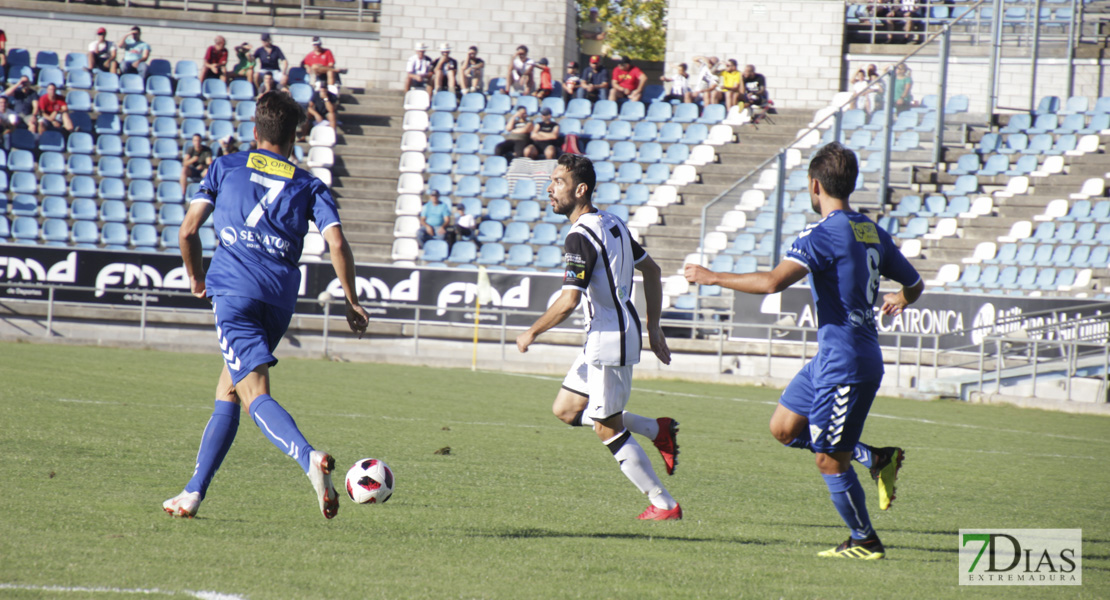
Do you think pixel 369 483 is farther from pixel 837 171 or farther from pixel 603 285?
pixel 837 171

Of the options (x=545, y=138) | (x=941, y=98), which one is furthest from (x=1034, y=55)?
(x=545, y=138)

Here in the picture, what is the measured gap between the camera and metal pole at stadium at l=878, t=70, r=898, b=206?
64.5 feet

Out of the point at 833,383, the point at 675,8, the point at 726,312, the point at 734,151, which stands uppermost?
the point at 675,8

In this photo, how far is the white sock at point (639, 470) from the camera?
5.66 m

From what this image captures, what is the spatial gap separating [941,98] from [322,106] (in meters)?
13.5

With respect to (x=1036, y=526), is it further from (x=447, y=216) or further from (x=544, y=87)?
(x=544, y=87)

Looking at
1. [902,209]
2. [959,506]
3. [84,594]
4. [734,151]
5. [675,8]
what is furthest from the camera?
[675,8]

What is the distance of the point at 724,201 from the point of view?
722 inches

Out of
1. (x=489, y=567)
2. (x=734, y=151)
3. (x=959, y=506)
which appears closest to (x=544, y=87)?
(x=734, y=151)

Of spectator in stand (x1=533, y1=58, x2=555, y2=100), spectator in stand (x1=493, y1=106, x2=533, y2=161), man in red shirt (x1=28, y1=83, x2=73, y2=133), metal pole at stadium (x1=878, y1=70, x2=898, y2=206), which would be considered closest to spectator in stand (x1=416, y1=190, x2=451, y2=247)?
spectator in stand (x1=493, y1=106, x2=533, y2=161)

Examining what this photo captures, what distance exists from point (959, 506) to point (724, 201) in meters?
12.0

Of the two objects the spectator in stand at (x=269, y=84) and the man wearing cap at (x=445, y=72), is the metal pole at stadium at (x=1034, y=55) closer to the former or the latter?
the man wearing cap at (x=445, y=72)

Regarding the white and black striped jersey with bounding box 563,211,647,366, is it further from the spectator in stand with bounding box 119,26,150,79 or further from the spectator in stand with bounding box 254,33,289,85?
the spectator in stand with bounding box 119,26,150,79

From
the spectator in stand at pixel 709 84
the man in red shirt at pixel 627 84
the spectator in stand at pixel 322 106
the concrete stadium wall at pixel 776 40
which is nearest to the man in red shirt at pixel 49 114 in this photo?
the spectator in stand at pixel 322 106
